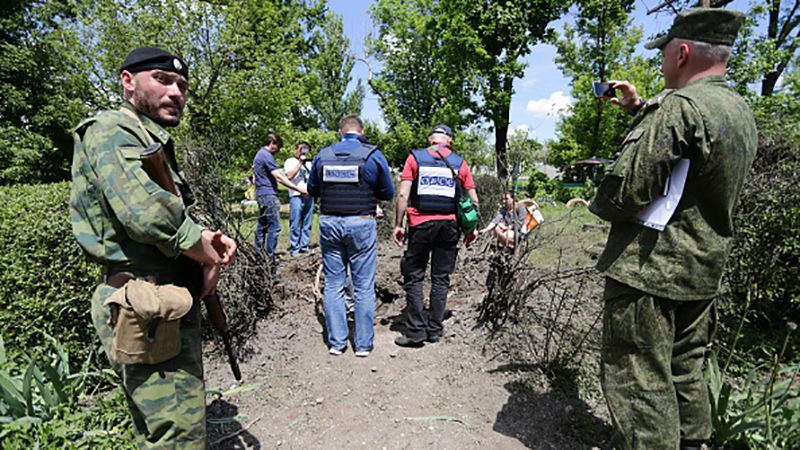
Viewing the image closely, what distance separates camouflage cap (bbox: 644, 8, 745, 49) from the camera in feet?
6.07

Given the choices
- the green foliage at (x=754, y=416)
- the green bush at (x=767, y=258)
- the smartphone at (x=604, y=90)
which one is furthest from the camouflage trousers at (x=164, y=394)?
the green bush at (x=767, y=258)

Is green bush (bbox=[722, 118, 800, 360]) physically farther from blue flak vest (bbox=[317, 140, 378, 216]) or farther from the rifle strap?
the rifle strap

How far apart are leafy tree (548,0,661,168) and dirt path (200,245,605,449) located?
21.1m

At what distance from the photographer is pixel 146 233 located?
5.28 feet

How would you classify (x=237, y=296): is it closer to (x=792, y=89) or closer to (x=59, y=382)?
(x=59, y=382)

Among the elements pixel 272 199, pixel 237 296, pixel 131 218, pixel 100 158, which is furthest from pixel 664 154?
pixel 272 199

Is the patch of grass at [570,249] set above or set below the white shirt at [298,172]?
below

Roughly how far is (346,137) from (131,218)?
2.51 metres

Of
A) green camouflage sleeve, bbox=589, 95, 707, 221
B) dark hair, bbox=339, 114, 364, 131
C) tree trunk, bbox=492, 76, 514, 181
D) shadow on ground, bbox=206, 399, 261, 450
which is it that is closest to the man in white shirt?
dark hair, bbox=339, 114, 364, 131

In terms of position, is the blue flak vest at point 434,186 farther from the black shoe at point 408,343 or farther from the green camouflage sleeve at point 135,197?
the green camouflage sleeve at point 135,197

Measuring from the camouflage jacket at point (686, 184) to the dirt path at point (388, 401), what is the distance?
1.30m

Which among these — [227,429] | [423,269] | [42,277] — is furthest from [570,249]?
[42,277]

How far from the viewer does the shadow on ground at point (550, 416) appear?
2.61m

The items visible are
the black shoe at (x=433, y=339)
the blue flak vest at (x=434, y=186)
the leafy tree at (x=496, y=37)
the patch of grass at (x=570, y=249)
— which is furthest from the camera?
the leafy tree at (x=496, y=37)
